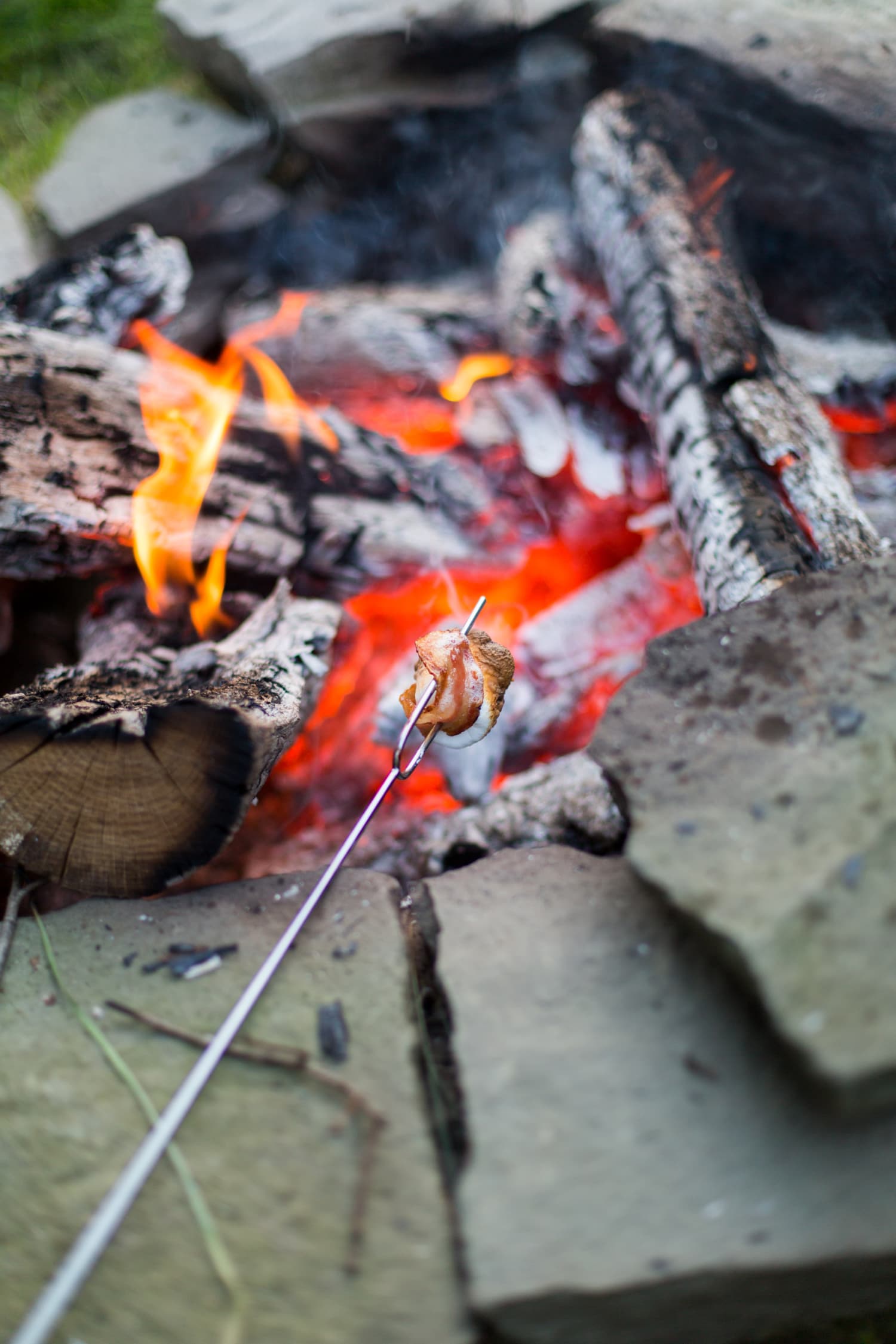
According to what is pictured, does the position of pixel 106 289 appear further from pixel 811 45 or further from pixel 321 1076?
pixel 321 1076

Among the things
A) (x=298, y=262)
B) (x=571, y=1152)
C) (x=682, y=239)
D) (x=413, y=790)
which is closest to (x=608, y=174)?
(x=682, y=239)

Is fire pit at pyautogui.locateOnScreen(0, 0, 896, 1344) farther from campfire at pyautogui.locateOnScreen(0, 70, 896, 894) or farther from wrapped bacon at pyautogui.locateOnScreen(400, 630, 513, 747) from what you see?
wrapped bacon at pyautogui.locateOnScreen(400, 630, 513, 747)

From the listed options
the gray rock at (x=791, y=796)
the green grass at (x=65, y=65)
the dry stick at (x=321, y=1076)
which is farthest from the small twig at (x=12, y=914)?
the green grass at (x=65, y=65)

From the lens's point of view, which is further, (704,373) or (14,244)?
(14,244)

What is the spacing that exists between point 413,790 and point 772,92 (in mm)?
2322

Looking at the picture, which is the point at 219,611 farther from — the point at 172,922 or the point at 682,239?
the point at 682,239

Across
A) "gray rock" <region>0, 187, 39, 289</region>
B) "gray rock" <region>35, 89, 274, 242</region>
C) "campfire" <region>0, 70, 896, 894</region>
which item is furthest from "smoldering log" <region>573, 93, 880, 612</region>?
"gray rock" <region>0, 187, 39, 289</region>

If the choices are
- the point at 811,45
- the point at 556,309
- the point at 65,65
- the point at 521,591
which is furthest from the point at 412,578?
the point at 65,65

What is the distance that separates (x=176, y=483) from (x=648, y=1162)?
6.01 ft

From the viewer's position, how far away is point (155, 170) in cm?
303

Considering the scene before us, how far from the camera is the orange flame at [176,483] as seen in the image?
78.7 inches

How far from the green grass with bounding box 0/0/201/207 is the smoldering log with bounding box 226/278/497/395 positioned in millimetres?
1345

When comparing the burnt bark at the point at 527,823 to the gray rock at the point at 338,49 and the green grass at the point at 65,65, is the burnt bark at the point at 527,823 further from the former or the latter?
the green grass at the point at 65,65

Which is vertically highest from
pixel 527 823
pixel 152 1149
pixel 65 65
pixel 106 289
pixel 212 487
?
pixel 65 65
